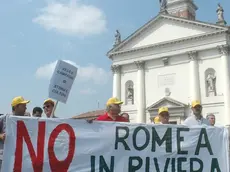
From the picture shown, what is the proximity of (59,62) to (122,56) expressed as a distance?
24.3 meters

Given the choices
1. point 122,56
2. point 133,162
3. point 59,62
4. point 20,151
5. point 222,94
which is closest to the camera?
point 20,151

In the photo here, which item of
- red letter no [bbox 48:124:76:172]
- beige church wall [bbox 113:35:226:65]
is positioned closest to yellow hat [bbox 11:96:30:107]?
red letter no [bbox 48:124:76:172]

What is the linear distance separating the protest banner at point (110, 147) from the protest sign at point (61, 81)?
1935 mm

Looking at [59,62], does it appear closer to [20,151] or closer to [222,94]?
[20,151]

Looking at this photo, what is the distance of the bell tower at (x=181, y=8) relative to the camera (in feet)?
117

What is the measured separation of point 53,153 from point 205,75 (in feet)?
76.0

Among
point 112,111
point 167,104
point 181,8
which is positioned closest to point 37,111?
point 112,111

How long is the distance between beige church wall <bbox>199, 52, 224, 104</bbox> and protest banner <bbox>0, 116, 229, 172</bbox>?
20532 millimetres

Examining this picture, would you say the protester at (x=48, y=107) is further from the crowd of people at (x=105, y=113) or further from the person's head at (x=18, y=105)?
the person's head at (x=18, y=105)

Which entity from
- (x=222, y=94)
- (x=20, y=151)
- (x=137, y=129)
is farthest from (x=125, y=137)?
(x=222, y=94)

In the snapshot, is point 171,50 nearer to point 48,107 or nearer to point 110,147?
point 48,107

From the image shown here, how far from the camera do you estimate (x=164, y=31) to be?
1131 inches

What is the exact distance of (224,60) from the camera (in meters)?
25.0

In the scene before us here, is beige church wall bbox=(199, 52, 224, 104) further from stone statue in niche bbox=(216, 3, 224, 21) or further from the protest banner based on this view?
the protest banner
